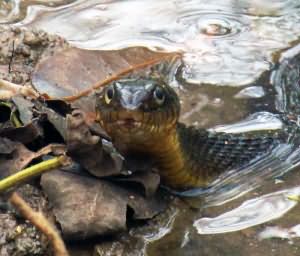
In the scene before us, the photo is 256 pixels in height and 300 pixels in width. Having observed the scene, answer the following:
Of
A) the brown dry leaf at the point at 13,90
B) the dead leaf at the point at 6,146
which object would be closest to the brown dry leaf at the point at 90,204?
the dead leaf at the point at 6,146

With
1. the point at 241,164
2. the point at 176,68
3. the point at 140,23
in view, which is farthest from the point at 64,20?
the point at 241,164

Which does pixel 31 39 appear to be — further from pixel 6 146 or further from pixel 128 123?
pixel 128 123

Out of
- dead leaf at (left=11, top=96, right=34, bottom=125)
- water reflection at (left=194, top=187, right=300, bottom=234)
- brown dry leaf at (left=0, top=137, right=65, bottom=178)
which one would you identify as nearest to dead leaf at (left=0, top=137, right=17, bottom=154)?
brown dry leaf at (left=0, top=137, right=65, bottom=178)

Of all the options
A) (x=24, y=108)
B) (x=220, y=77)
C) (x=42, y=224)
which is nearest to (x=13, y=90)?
(x=24, y=108)

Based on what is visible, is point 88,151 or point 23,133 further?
point 23,133

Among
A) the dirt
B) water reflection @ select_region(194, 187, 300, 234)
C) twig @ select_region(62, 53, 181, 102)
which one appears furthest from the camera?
twig @ select_region(62, 53, 181, 102)

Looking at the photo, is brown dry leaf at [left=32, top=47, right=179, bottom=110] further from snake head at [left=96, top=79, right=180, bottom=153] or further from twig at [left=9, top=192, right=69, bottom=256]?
twig at [left=9, top=192, right=69, bottom=256]

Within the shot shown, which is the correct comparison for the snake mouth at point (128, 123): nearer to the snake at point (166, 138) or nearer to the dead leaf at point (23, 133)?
the snake at point (166, 138)
